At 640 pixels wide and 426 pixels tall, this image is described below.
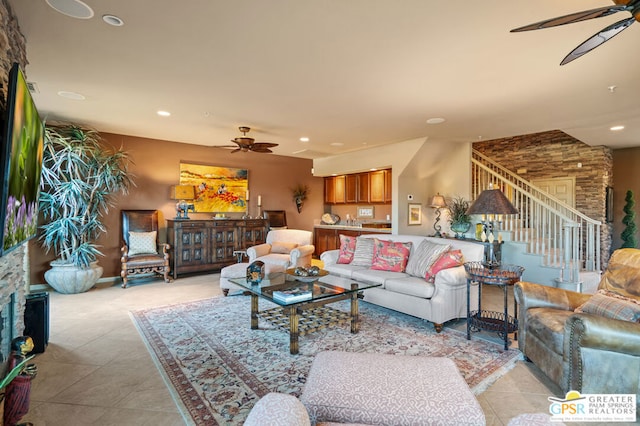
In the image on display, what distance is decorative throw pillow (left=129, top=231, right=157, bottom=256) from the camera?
5492 mm

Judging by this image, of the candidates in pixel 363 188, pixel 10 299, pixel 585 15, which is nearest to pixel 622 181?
pixel 363 188

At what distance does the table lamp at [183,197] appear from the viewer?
6020mm

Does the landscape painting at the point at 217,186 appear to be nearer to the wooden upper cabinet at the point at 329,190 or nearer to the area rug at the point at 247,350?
the wooden upper cabinet at the point at 329,190

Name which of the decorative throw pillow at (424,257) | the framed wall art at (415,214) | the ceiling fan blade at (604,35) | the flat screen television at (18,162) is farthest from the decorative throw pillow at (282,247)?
the ceiling fan blade at (604,35)

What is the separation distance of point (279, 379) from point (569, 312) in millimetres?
2362

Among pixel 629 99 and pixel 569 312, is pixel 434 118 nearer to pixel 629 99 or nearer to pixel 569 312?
pixel 629 99

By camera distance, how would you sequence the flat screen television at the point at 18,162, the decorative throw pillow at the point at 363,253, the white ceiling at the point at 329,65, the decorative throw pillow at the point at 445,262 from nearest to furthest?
1. the flat screen television at the point at 18,162
2. the white ceiling at the point at 329,65
3. the decorative throw pillow at the point at 445,262
4. the decorative throw pillow at the point at 363,253

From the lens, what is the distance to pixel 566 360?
6.91 ft

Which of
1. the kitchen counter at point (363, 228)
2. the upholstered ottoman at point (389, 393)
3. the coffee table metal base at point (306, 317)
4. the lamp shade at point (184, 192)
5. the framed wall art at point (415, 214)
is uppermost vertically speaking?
the lamp shade at point (184, 192)

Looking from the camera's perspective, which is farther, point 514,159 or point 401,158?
point 514,159

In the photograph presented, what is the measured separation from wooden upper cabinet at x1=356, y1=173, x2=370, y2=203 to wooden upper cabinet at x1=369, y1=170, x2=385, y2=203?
132 millimetres

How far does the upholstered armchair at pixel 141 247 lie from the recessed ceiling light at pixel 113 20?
156 inches

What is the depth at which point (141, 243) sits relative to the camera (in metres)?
5.54

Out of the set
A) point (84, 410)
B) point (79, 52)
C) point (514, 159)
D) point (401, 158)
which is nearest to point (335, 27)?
point (79, 52)
